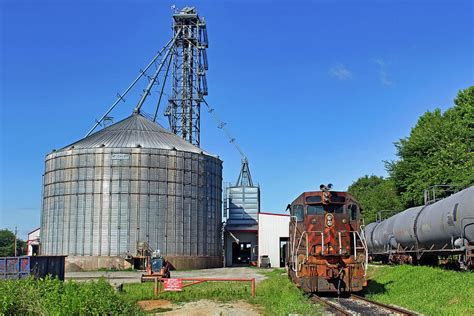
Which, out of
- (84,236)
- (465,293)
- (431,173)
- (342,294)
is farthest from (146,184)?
(465,293)

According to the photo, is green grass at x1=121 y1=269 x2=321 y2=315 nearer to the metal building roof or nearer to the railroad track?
the railroad track

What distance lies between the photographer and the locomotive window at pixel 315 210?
20016mm

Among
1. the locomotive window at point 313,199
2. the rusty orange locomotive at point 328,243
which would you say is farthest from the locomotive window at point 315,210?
the locomotive window at point 313,199

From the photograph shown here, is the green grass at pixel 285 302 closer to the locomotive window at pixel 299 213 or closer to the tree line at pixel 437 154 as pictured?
the locomotive window at pixel 299 213

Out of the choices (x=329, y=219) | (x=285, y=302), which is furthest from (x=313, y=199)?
(x=285, y=302)

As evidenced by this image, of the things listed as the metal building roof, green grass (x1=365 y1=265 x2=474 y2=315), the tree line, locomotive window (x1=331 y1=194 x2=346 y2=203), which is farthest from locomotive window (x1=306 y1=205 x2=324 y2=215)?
the metal building roof

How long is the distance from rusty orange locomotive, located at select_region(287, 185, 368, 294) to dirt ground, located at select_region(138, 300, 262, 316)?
2440 mm

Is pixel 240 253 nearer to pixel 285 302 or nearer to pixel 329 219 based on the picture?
pixel 329 219

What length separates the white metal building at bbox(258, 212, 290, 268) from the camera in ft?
192

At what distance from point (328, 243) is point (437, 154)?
36.7 meters

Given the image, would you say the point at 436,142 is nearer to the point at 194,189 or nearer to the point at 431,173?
the point at 431,173

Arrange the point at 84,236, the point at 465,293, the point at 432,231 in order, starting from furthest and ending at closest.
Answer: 1. the point at 84,236
2. the point at 432,231
3. the point at 465,293

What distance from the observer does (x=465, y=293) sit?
54.5ft

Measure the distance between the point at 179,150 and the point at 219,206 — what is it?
8.93m
